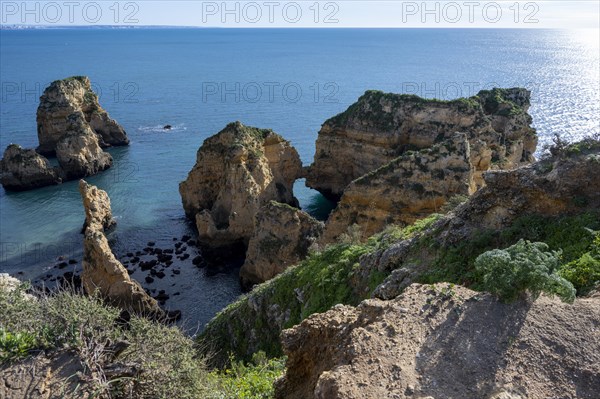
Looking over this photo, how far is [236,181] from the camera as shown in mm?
46250

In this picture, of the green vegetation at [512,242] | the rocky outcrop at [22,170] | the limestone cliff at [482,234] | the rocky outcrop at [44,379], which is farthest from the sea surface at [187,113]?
the rocky outcrop at [44,379]

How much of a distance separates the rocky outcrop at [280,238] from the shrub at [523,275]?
25.9 metres

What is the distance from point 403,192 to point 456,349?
25.0 meters

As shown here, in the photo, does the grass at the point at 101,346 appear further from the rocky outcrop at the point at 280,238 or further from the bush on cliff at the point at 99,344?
the rocky outcrop at the point at 280,238

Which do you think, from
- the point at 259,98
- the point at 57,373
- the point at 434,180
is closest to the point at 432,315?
the point at 57,373

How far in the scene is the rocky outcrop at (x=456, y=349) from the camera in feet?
27.7

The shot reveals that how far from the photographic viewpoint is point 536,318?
9.59 metres

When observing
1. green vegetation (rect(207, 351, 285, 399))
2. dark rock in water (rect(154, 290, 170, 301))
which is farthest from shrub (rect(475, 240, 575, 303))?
dark rock in water (rect(154, 290, 170, 301))

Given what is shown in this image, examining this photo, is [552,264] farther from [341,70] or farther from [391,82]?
[341,70]

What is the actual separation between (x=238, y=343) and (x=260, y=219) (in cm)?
1684

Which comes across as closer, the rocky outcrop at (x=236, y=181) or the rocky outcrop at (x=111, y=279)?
the rocky outcrop at (x=111, y=279)

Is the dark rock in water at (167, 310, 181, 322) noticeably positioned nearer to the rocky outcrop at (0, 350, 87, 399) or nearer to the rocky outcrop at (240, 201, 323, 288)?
the rocky outcrop at (240, 201, 323, 288)

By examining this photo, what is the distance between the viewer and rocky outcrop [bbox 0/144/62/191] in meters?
63.6

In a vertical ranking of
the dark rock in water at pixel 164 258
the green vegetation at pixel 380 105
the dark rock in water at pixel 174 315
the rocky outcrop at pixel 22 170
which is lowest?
the dark rock in water at pixel 174 315
